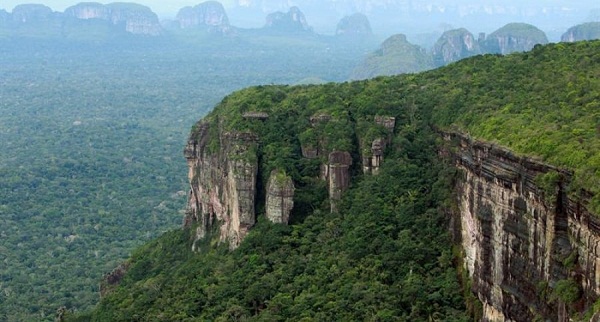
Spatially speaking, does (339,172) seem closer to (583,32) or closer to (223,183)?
(223,183)

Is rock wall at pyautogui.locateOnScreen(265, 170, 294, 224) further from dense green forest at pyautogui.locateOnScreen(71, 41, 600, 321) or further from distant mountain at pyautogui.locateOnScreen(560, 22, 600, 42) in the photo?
distant mountain at pyautogui.locateOnScreen(560, 22, 600, 42)

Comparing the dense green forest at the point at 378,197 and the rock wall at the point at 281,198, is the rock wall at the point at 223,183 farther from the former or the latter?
the rock wall at the point at 281,198

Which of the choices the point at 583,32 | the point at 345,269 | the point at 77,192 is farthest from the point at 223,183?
the point at 583,32

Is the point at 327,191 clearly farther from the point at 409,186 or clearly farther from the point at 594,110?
the point at 594,110

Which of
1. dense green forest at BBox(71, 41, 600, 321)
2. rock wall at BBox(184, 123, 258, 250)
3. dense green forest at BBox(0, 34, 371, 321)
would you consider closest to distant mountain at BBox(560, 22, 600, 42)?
dense green forest at BBox(0, 34, 371, 321)

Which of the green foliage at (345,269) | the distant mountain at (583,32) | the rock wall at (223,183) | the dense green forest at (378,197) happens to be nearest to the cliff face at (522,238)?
the dense green forest at (378,197)
